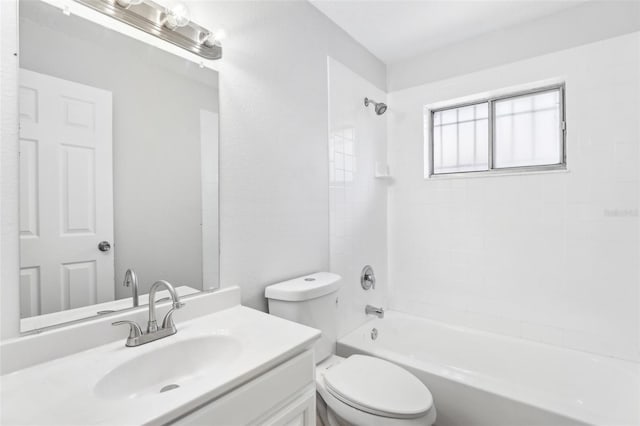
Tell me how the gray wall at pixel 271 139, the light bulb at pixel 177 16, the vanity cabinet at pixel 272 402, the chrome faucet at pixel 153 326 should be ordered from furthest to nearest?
the gray wall at pixel 271 139
the light bulb at pixel 177 16
the chrome faucet at pixel 153 326
the vanity cabinet at pixel 272 402

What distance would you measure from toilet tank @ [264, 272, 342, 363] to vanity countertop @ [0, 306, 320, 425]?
0.94 ft

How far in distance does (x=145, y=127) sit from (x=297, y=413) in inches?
44.3

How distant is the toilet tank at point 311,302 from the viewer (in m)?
1.53

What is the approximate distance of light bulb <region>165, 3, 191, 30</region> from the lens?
1.16 m

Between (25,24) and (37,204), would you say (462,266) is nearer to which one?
(37,204)

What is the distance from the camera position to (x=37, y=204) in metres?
0.92

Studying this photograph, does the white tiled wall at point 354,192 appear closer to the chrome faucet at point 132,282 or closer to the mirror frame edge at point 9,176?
the chrome faucet at point 132,282

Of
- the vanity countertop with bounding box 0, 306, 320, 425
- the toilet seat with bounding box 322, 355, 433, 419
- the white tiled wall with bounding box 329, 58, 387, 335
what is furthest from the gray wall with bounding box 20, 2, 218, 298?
the white tiled wall with bounding box 329, 58, 387, 335

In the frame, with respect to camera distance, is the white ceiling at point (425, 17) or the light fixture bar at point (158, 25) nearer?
the light fixture bar at point (158, 25)

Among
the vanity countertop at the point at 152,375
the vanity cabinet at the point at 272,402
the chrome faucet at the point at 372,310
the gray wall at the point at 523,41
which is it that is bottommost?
the chrome faucet at the point at 372,310

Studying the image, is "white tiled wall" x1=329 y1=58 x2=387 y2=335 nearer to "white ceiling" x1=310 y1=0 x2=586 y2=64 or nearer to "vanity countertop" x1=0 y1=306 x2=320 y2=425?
"white ceiling" x1=310 y1=0 x2=586 y2=64

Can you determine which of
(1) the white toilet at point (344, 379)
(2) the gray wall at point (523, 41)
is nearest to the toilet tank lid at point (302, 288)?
(1) the white toilet at point (344, 379)

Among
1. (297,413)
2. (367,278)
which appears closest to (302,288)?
(297,413)

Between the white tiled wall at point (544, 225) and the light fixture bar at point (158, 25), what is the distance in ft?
5.85
